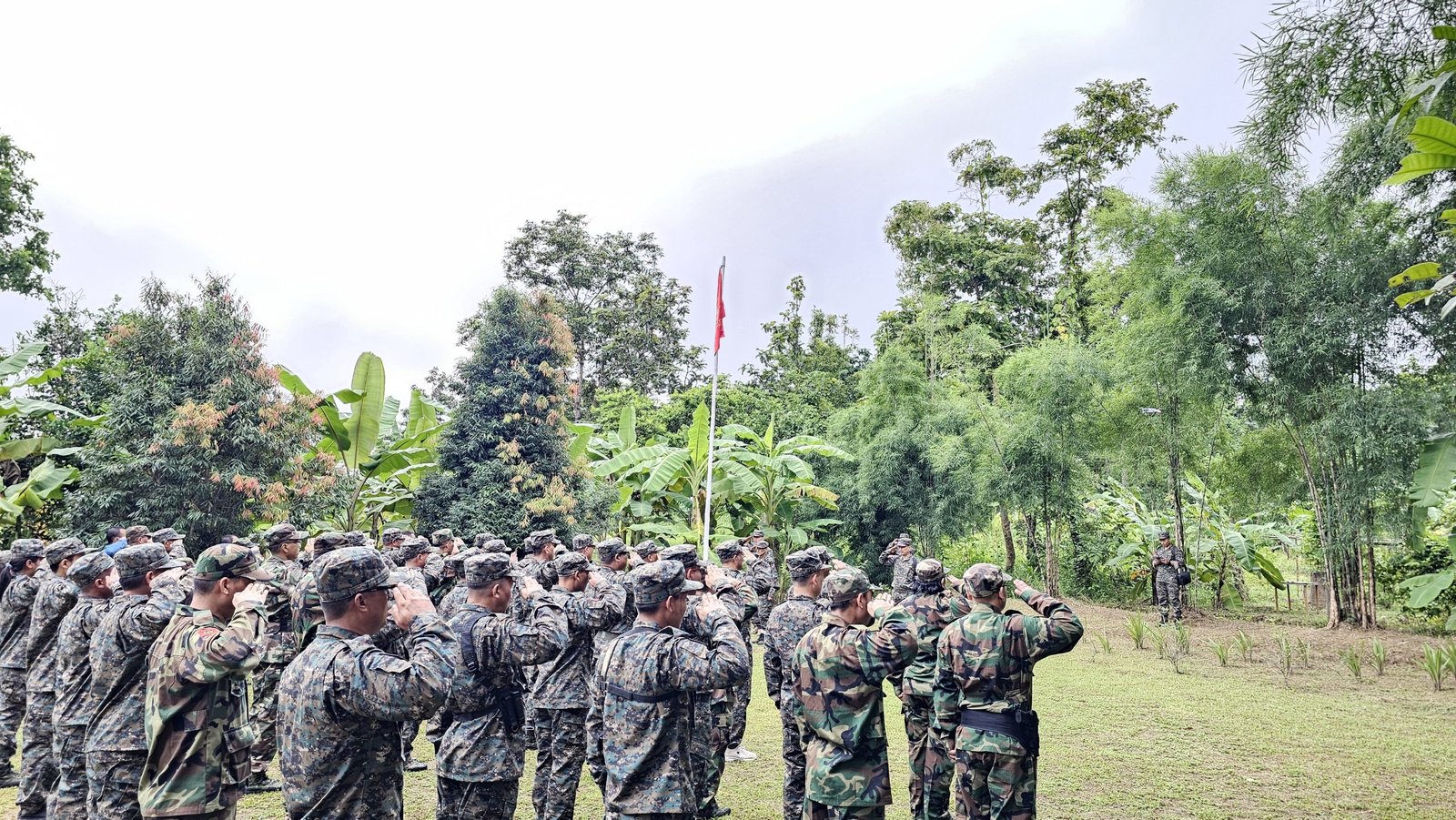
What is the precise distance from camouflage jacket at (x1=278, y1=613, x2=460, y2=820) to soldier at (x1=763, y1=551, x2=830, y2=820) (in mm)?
2681

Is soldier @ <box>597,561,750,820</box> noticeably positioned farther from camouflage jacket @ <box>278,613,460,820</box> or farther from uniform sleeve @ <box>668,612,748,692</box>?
camouflage jacket @ <box>278,613,460,820</box>

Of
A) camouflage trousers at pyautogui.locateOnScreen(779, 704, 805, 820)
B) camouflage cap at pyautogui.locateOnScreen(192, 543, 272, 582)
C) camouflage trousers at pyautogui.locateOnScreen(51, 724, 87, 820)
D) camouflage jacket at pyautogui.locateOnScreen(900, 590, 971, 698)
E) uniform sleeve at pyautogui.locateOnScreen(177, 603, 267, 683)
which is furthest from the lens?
camouflage trousers at pyautogui.locateOnScreen(779, 704, 805, 820)

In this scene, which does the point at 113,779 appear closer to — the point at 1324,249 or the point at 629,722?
the point at 629,722

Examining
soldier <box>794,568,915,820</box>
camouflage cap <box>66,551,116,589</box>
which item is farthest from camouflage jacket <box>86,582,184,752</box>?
soldier <box>794,568,915,820</box>

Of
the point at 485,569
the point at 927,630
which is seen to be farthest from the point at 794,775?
the point at 485,569

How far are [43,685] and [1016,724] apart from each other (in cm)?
619

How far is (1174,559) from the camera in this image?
15.1 metres

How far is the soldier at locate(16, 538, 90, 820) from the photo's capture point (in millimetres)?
5383

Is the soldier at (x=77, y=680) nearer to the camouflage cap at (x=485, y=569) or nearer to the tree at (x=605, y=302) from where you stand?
the camouflage cap at (x=485, y=569)

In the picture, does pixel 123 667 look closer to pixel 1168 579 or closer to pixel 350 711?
pixel 350 711

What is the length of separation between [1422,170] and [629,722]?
3.90 m

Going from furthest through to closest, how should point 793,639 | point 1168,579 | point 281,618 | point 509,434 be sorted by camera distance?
point 1168,579 < point 509,434 < point 281,618 < point 793,639

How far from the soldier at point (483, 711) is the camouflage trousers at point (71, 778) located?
7.40ft

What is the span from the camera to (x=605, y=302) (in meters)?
28.8
